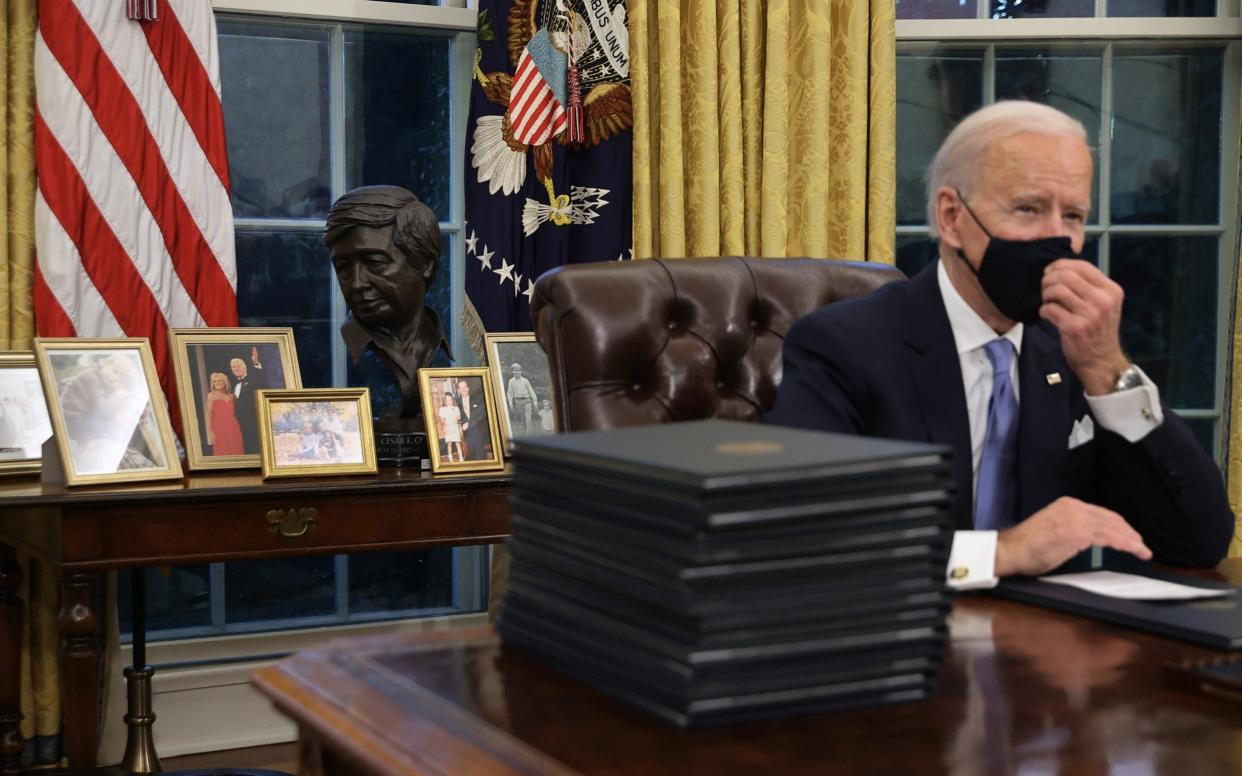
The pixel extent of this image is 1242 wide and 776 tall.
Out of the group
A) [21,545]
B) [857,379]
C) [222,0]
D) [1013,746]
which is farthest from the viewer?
[222,0]

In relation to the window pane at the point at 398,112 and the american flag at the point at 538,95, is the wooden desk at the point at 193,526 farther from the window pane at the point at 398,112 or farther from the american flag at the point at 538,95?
the window pane at the point at 398,112

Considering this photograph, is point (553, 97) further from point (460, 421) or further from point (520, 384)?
point (460, 421)

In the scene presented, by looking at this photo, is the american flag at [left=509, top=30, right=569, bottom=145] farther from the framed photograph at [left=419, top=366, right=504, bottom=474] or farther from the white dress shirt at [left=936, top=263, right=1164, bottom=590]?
the white dress shirt at [left=936, top=263, right=1164, bottom=590]

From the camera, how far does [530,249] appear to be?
330 centimetres

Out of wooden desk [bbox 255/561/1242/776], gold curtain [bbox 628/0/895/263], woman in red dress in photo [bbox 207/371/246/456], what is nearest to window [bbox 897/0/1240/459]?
gold curtain [bbox 628/0/895/263]

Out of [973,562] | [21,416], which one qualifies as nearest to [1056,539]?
[973,562]

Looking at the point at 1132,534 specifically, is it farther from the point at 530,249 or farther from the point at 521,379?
the point at 530,249

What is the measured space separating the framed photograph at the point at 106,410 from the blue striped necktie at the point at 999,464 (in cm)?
153

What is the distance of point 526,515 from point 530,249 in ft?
8.05

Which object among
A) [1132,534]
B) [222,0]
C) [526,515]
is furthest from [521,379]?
[526,515]

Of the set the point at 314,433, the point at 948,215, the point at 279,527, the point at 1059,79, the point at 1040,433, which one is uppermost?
the point at 1059,79

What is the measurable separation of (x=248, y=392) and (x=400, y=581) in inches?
38.0

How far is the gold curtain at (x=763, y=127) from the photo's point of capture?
3.26m

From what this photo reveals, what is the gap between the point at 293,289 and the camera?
3.40 metres
